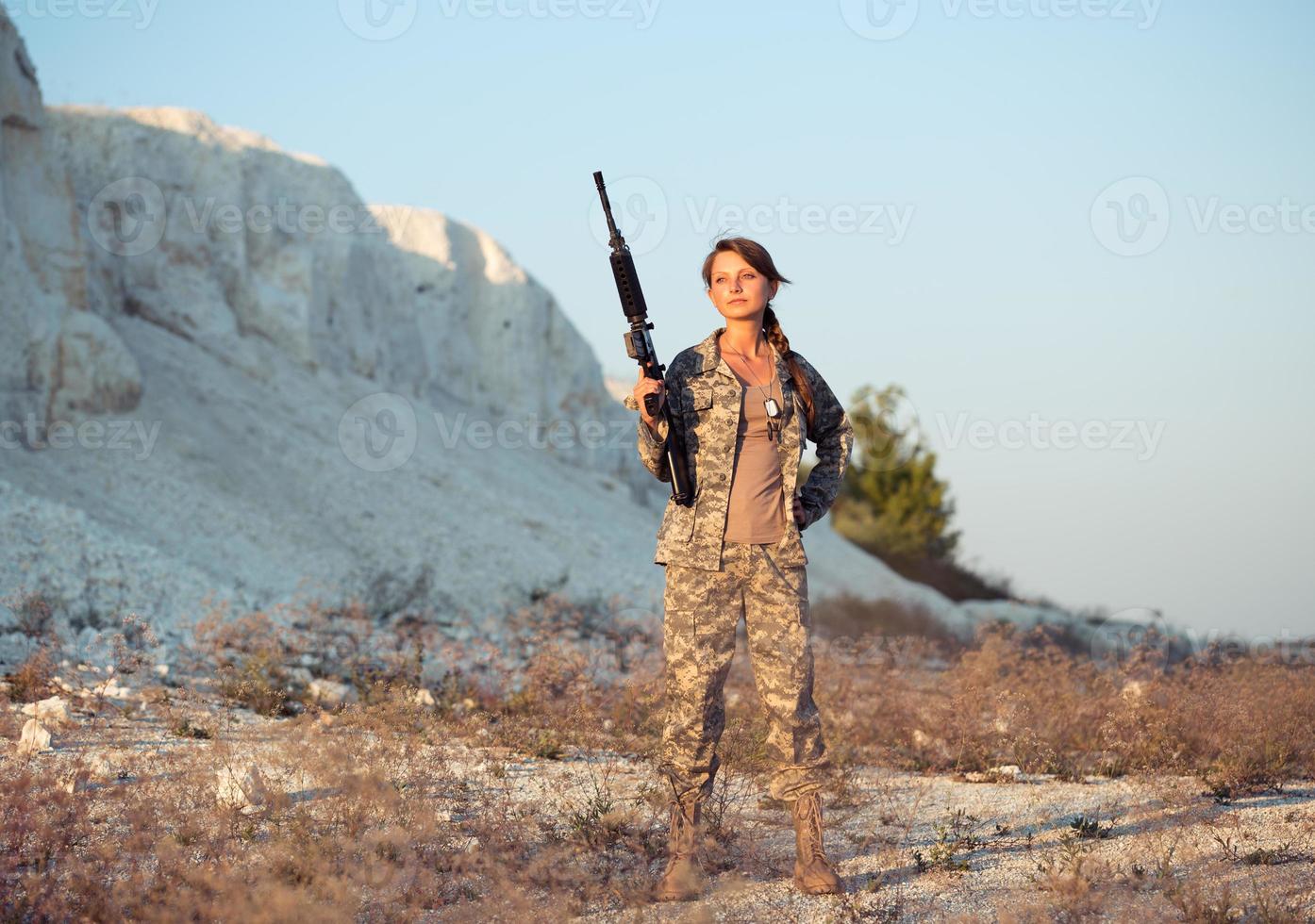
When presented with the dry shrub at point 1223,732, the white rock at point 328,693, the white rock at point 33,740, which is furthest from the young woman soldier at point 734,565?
the white rock at point 328,693

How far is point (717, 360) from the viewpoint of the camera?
3.88m

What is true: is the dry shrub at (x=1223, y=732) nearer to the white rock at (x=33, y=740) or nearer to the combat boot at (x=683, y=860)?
the combat boot at (x=683, y=860)

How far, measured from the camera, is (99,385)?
16141 mm

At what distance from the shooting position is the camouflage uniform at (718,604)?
375 centimetres

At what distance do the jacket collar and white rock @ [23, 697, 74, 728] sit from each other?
3823mm

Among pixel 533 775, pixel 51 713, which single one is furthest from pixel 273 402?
pixel 533 775

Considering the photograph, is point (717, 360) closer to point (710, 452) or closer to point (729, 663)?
point (710, 452)

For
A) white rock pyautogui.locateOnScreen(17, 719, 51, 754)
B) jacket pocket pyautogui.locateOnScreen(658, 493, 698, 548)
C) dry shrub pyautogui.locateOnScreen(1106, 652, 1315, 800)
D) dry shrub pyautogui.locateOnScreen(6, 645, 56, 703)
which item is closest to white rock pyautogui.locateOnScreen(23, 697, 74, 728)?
white rock pyautogui.locateOnScreen(17, 719, 51, 754)

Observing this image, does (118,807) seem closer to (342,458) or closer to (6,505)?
(6,505)

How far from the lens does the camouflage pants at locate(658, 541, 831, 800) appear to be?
3750 mm

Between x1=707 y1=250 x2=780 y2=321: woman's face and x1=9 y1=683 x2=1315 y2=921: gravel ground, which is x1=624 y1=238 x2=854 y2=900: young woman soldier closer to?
x1=707 y1=250 x2=780 y2=321: woman's face

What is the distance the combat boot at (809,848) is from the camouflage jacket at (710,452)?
2.60ft

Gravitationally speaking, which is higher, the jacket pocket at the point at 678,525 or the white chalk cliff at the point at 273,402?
the white chalk cliff at the point at 273,402

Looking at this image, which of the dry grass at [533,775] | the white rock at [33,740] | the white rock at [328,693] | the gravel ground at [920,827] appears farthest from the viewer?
the white rock at [328,693]
